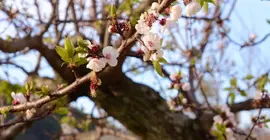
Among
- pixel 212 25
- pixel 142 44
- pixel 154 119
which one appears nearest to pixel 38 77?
pixel 154 119

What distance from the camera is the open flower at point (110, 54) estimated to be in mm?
911

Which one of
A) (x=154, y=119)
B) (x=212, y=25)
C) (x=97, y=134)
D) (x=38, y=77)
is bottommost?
(x=97, y=134)

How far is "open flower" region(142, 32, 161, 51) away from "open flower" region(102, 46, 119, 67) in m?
0.09

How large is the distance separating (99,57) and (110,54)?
33mm

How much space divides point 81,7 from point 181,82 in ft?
5.15

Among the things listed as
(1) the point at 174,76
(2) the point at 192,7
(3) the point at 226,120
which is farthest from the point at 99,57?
(3) the point at 226,120

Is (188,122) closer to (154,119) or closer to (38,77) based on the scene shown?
(154,119)

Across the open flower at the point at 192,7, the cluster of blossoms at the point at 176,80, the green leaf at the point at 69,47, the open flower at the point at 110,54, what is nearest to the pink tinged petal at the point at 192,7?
the open flower at the point at 192,7

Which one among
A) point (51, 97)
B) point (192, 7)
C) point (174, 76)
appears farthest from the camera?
point (174, 76)

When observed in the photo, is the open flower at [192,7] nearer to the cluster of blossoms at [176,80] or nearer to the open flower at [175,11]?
the open flower at [175,11]

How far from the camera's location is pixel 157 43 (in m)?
0.89

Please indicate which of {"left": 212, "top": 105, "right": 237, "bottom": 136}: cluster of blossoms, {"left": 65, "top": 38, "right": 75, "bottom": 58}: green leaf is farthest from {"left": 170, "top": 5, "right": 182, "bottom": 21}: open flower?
{"left": 212, "top": 105, "right": 237, "bottom": 136}: cluster of blossoms

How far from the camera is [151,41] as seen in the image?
89cm

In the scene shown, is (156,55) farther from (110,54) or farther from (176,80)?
(176,80)
